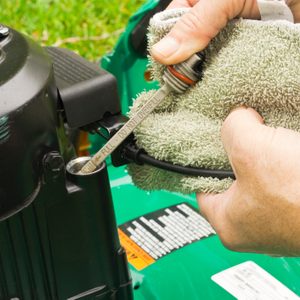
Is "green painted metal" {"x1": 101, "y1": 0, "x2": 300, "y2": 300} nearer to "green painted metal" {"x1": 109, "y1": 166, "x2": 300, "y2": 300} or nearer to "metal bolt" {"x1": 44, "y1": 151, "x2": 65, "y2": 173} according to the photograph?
"green painted metal" {"x1": 109, "y1": 166, "x2": 300, "y2": 300}

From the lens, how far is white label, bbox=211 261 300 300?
900mm

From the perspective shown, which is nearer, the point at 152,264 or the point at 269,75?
the point at 269,75

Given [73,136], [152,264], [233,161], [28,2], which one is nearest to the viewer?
[233,161]

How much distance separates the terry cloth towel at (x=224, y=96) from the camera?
2.15ft

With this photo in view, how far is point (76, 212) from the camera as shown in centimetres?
69

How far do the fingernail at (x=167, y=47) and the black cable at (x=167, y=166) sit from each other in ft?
0.36

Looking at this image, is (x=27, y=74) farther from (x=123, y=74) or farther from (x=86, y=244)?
(x=123, y=74)

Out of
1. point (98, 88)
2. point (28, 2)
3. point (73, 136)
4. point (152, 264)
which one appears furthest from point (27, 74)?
point (28, 2)

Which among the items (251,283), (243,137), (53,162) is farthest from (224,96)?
(251,283)

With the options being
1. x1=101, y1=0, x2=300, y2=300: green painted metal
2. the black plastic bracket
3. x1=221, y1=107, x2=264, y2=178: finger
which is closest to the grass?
x1=101, y1=0, x2=300, y2=300: green painted metal

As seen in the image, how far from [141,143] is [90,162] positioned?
7cm

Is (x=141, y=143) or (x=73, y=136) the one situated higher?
(x=141, y=143)

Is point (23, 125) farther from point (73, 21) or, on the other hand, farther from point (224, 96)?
point (73, 21)

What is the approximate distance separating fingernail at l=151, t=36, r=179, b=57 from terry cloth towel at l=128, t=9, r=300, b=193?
0.03 meters
